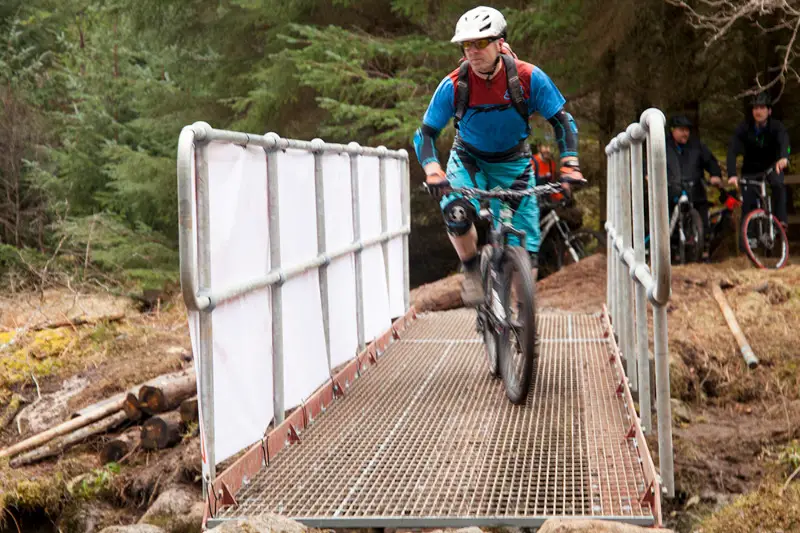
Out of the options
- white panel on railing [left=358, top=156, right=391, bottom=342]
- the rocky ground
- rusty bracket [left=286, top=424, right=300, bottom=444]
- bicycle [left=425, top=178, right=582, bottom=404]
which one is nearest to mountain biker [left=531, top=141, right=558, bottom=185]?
the rocky ground

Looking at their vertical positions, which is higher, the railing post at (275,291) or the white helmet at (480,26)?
the white helmet at (480,26)

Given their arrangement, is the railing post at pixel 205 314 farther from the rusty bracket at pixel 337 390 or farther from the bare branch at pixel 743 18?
the bare branch at pixel 743 18

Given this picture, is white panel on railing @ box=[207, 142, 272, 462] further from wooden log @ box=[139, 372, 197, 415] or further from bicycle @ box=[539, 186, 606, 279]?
bicycle @ box=[539, 186, 606, 279]

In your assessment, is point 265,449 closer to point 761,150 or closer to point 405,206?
point 405,206

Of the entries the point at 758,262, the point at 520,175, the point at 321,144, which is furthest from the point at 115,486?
the point at 758,262

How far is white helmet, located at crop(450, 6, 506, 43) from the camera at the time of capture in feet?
19.8

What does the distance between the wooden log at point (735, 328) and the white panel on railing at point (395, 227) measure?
3414 mm

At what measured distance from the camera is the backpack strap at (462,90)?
21.2ft

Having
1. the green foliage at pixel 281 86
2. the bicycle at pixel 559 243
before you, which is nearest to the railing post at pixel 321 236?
the green foliage at pixel 281 86

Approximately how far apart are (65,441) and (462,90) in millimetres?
5069

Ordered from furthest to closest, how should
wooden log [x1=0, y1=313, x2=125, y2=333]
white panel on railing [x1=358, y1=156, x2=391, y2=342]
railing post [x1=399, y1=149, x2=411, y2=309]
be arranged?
wooden log [x1=0, y1=313, x2=125, y2=333] < railing post [x1=399, y1=149, x2=411, y2=309] < white panel on railing [x1=358, y1=156, x2=391, y2=342]

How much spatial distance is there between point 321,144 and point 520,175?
1403 millimetres

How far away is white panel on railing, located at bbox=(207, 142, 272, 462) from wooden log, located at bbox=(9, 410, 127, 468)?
12.9 feet

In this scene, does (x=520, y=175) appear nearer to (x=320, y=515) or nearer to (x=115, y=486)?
(x=320, y=515)
